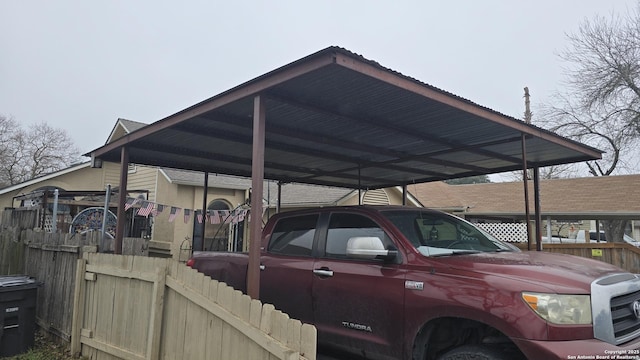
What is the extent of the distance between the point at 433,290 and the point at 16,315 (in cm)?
625

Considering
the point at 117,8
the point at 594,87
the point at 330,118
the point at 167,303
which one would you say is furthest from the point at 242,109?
the point at 594,87

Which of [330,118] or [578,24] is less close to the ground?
[578,24]

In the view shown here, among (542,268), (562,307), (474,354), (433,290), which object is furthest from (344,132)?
(562,307)

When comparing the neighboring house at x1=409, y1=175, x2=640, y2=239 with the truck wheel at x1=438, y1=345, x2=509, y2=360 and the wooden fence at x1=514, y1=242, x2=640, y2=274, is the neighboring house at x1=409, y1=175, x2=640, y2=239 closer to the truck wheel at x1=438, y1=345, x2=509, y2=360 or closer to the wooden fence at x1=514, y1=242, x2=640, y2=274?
the wooden fence at x1=514, y1=242, x2=640, y2=274

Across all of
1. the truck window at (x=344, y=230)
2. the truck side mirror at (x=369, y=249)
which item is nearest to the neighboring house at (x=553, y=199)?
the truck window at (x=344, y=230)

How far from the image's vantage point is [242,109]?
16.2ft

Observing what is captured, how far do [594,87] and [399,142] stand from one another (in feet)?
60.0

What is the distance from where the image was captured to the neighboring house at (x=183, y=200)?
48.6 ft

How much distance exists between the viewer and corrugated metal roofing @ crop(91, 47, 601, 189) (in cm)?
407

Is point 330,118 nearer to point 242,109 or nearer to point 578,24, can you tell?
point 242,109

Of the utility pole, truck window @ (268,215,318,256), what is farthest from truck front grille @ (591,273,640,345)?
the utility pole

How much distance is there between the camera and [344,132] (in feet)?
20.1

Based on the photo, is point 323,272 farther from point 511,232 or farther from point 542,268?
point 511,232

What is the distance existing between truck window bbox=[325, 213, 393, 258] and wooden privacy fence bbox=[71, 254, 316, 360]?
1.18 meters
